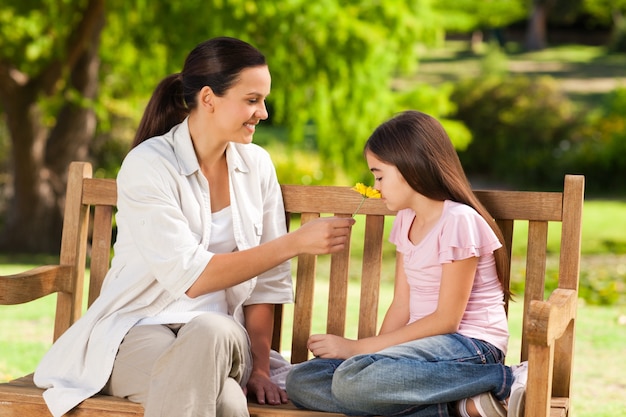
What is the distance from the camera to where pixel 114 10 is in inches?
437

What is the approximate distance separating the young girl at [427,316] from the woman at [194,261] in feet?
0.89

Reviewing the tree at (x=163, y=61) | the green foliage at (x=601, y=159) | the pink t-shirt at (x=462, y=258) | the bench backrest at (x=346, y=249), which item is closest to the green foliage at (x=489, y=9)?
the green foliage at (x=601, y=159)

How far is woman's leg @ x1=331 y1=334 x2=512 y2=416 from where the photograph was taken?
115 inches

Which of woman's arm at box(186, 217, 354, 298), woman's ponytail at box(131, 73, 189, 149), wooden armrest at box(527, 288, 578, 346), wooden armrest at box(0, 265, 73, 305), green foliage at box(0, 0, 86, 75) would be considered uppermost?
green foliage at box(0, 0, 86, 75)

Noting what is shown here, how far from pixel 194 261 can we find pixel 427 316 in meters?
0.76

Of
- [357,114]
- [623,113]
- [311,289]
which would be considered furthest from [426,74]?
[311,289]

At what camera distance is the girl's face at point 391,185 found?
328cm

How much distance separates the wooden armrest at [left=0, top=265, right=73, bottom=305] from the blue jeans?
112cm

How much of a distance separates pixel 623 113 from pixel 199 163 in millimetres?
19326

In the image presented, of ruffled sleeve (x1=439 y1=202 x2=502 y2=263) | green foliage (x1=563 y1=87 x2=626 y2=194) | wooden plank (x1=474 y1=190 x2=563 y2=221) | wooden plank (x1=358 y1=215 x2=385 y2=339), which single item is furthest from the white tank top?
green foliage (x1=563 y1=87 x2=626 y2=194)

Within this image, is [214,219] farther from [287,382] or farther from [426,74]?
[426,74]

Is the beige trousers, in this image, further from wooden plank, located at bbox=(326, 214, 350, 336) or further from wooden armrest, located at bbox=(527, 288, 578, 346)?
wooden armrest, located at bbox=(527, 288, 578, 346)

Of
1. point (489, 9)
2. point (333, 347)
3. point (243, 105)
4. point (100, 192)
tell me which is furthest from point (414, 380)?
point (489, 9)

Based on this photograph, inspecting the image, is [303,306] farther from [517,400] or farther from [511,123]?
[511,123]
